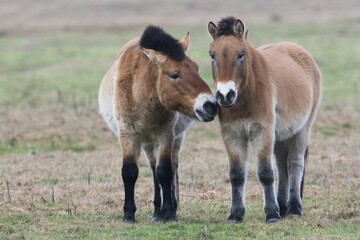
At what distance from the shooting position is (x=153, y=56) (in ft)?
30.8

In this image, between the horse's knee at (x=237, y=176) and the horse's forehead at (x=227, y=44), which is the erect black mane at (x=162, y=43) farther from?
the horse's knee at (x=237, y=176)

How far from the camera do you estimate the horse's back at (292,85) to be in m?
9.80

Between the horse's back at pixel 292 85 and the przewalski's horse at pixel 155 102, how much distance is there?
3.93ft

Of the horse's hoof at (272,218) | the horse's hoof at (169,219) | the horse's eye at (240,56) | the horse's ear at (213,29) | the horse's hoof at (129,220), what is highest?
the horse's ear at (213,29)

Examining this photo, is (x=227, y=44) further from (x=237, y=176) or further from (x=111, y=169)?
(x=111, y=169)

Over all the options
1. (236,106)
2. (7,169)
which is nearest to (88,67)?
(7,169)

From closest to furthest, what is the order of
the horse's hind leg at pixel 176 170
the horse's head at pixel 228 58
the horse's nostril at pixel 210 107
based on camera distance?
the horse's head at pixel 228 58 → the horse's nostril at pixel 210 107 → the horse's hind leg at pixel 176 170

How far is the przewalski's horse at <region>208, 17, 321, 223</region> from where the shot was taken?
9.05 meters

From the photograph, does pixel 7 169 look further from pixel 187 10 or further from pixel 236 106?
pixel 187 10

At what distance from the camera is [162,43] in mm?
9414

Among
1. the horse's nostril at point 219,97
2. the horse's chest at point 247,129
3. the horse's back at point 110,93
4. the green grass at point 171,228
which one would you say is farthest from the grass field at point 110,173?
the horse's nostril at point 219,97

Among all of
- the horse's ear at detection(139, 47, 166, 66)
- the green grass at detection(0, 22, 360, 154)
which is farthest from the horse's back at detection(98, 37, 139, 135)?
the green grass at detection(0, 22, 360, 154)

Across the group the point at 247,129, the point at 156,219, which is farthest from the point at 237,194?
the point at 156,219

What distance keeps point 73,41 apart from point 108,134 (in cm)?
2588
